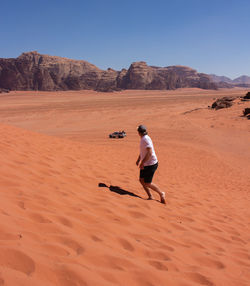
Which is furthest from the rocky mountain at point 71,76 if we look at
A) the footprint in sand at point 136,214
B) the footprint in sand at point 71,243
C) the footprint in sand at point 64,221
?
the footprint in sand at point 71,243

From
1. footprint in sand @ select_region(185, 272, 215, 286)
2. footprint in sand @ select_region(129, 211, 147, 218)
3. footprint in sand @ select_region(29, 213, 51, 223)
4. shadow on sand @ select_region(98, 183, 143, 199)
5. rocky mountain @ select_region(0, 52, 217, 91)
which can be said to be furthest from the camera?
rocky mountain @ select_region(0, 52, 217, 91)

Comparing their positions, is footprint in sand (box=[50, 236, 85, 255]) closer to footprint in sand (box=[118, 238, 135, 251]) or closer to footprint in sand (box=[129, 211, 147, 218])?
footprint in sand (box=[118, 238, 135, 251])

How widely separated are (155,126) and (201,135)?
4.86 m

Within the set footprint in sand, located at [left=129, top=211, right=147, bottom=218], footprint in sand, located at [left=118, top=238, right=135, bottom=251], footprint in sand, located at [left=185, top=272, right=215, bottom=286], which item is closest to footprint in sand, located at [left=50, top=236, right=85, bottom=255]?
footprint in sand, located at [left=118, top=238, right=135, bottom=251]

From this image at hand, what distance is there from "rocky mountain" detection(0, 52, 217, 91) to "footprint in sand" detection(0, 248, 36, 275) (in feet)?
297

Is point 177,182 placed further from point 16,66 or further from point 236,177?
point 16,66

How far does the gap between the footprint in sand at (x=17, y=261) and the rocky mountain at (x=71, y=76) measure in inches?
3567

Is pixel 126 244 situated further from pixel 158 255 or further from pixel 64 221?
pixel 64 221

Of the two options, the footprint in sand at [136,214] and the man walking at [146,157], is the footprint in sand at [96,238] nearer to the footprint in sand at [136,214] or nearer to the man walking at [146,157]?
the footprint in sand at [136,214]

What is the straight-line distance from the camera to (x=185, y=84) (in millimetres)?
117438

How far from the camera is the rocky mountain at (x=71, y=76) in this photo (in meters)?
89.2

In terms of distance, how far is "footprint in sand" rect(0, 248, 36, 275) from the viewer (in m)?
2.03

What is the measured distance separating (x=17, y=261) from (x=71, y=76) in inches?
3999

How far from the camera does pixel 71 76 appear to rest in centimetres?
9869
